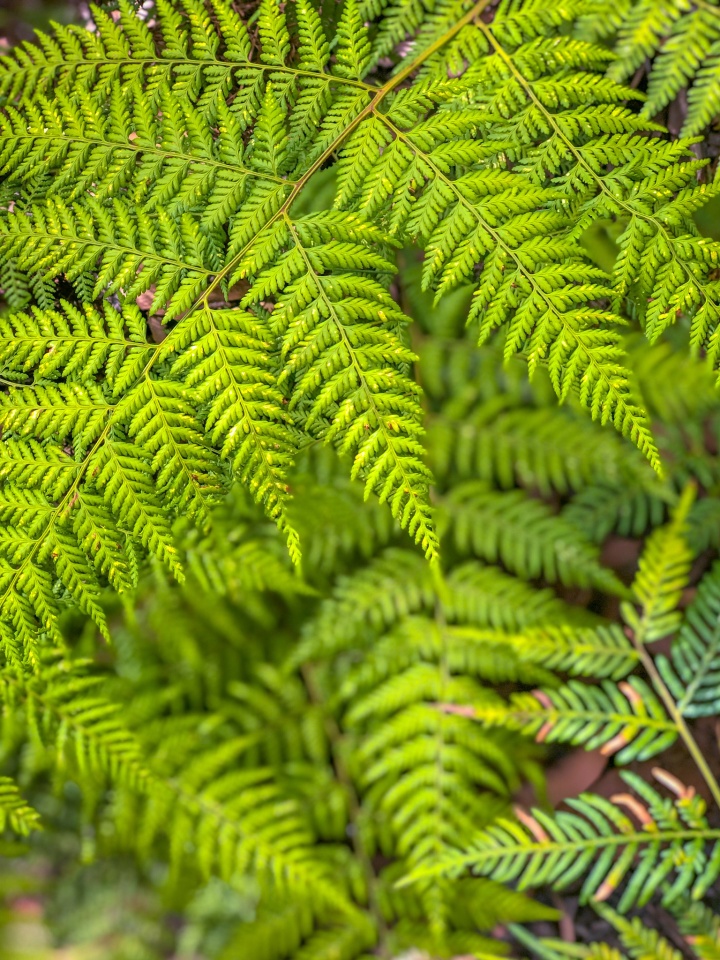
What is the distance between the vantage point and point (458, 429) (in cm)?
235

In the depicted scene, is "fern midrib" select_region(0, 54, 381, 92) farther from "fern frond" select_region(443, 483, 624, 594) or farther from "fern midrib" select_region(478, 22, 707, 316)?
"fern frond" select_region(443, 483, 624, 594)

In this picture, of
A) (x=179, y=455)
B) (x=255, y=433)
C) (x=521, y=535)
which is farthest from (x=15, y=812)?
(x=521, y=535)

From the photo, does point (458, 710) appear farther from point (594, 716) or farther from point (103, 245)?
point (103, 245)

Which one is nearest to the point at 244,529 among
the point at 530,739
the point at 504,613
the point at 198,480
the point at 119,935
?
the point at 198,480

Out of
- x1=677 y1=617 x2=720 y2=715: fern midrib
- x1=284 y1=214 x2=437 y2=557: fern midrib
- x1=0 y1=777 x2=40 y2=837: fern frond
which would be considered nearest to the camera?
x1=284 y1=214 x2=437 y2=557: fern midrib

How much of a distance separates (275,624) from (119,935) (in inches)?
49.6

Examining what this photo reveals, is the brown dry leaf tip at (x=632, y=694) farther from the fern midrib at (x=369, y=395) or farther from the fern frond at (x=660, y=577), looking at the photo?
the fern midrib at (x=369, y=395)

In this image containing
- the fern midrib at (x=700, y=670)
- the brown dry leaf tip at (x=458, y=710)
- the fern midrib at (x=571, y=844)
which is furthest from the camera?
the brown dry leaf tip at (x=458, y=710)

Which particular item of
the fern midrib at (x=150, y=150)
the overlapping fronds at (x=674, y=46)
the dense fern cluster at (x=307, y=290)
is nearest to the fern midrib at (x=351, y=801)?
the dense fern cluster at (x=307, y=290)

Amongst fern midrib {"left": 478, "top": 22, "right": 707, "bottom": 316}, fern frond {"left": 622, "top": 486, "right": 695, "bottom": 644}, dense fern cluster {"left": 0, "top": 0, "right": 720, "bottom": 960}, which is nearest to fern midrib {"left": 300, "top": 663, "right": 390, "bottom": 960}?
dense fern cluster {"left": 0, "top": 0, "right": 720, "bottom": 960}

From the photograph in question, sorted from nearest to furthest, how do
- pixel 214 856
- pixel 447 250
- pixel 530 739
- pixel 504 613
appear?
pixel 447 250, pixel 214 856, pixel 504 613, pixel 530 739

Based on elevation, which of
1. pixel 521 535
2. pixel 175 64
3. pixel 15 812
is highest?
pixel 175 64

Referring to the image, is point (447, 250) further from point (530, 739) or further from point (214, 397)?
point (530, 739)

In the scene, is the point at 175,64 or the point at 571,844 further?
the point at 571,844
